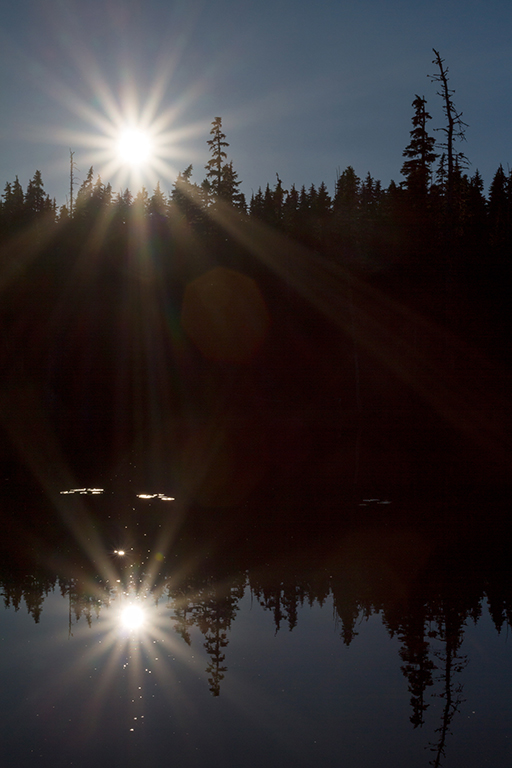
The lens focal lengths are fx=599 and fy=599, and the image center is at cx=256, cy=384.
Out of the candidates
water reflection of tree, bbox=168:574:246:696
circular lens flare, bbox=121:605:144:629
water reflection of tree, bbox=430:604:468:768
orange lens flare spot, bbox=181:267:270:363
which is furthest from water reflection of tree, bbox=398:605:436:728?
orange lens flare spot, bbox=181:267:270:363

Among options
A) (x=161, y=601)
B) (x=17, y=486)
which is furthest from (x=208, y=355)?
(x=161, y=601)

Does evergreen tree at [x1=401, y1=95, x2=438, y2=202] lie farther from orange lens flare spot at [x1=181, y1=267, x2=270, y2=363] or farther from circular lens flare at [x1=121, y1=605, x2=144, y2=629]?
circular lens flare at [x1=121, y1=605, x2=144, y2=629]

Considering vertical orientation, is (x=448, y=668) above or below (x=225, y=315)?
below

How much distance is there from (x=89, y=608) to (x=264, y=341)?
4425cm

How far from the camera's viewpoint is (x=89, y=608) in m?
8.39

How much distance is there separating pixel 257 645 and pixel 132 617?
1.88 meters

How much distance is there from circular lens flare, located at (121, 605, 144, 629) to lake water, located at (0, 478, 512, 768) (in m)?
0.07

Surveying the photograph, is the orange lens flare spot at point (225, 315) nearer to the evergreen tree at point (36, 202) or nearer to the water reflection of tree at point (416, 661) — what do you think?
the evergreen tree at point (36, 202)

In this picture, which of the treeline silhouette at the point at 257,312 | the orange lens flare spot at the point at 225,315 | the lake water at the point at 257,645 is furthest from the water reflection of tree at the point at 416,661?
the orange lens flare spot at the point at 225,315

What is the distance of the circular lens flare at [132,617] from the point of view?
25.5ft

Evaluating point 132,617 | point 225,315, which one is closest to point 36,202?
point 225,315

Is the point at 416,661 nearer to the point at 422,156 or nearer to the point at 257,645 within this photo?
the point at 257,645

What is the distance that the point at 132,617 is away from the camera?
804 cm

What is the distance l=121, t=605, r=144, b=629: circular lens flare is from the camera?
777 cm
